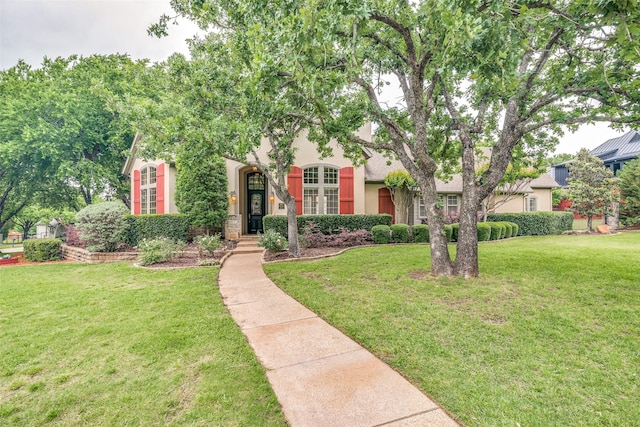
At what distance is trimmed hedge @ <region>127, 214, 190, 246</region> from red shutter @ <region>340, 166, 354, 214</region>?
6593 mm

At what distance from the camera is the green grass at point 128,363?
236cm

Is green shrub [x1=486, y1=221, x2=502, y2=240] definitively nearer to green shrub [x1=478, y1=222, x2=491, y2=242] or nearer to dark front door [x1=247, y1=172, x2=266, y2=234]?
green shrub [x1=478, y1=222, x2=491, y2=242]

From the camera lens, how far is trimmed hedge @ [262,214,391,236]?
11602 mm

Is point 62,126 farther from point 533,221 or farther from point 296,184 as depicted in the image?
point 533,221

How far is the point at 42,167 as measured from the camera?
1551 centimetres

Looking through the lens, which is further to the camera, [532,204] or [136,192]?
[532,204]

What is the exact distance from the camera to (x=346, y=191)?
13.3m

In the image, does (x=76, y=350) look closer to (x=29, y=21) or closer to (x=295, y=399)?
(x=295, y=399)

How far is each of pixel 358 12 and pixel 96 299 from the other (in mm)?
6395

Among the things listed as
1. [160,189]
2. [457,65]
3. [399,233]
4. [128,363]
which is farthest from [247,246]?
[457,65]

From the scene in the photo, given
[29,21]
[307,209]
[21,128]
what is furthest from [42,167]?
[307,209]

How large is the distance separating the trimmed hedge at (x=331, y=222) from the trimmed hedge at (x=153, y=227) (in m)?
3.30

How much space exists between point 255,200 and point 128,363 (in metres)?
11.1

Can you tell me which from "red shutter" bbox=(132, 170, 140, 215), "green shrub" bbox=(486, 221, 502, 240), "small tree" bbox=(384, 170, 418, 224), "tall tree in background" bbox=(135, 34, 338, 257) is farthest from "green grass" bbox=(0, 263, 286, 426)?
"green shrub" bbox=(486, 221, 502, 240)
